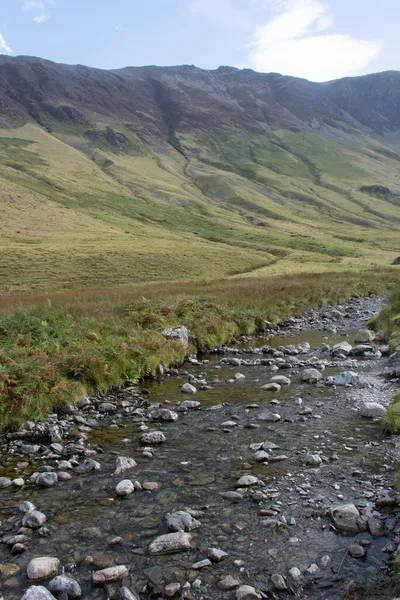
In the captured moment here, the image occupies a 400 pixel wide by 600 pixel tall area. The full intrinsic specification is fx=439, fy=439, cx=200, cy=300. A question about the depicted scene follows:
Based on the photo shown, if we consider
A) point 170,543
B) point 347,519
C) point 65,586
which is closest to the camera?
point 65,586

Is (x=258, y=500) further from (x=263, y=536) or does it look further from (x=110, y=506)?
(x=110, y=506)

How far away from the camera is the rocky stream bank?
20.5ft

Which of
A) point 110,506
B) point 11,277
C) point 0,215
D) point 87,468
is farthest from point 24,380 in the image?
point 0,215

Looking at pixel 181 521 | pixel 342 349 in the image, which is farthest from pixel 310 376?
pixel 181 521

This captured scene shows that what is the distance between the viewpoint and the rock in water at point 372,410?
40.3 feet

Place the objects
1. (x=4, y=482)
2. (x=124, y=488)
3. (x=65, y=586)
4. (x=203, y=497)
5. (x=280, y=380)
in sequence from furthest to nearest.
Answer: (x=280, y=380) < (x=4, y=482) < (x=124, y=488) < (x=203, y=497) < (x=65, y=586)

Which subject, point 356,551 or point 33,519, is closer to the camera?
point 356,551

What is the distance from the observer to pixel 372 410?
12.4 metres

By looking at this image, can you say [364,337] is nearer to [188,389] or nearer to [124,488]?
[188,389]

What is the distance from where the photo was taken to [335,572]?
20.5 feet

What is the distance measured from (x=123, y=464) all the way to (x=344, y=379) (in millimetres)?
9319

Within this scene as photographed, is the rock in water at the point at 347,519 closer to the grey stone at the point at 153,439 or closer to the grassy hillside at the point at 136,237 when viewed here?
the grey stone at the point at 153,439

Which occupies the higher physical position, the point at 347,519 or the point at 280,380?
the point at 347,519

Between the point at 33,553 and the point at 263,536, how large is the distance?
3.62 meters
